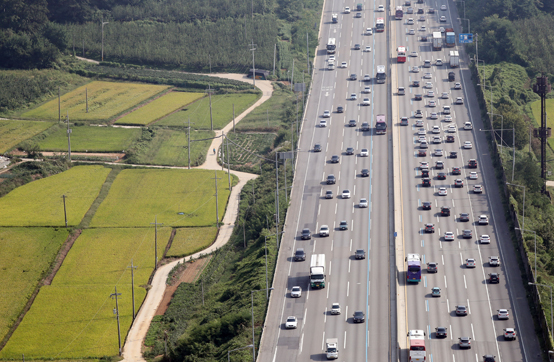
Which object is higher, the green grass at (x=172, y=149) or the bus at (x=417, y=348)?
the green grass at (x=172, y=149)

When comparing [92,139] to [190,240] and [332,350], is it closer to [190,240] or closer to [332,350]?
[190,240]

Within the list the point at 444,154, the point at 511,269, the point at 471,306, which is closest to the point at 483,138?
the point at 444,154

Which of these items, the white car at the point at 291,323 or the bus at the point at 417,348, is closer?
the bus at the point at 417,348

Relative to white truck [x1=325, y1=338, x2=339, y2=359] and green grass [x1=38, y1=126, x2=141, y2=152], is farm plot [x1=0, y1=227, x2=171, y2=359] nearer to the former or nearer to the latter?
white truck [x1=325, y1=338, x2=339, y2=359]

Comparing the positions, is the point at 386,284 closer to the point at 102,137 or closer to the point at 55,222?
the point at 55,222

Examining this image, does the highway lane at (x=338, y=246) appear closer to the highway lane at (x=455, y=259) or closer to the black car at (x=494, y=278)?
the highway lane at (x=455, y=259)

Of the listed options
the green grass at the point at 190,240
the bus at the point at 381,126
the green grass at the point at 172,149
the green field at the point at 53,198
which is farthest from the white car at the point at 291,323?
the green grass at the point at 172,149

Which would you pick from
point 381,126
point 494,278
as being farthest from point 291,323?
point 381,126
